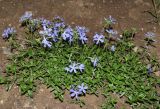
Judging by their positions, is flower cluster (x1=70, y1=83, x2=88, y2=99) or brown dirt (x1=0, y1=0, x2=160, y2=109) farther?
brown dirt (x1=0, y1=0, x2=160, y2=109)

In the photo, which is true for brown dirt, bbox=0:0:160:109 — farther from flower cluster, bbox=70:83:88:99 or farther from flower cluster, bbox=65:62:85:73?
flower cluster, bbox=70:83:88:99

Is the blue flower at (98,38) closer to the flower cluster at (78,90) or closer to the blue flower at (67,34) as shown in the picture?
the blue flower at (67,34)

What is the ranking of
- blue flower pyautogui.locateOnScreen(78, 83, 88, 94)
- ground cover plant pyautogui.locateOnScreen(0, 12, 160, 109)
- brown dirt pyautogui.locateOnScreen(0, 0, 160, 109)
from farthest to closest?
brown dirt pyautogui.locateOnScreen(0, 0, 160, 109) < ground cover plant pyautogui.locateOnScreen(0, 12, 160, 109) < blue flower pyautogui.locateOnScreen(78, 83, 88, 94)

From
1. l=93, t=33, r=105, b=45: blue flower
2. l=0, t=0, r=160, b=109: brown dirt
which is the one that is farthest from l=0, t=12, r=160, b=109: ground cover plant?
l=0, t=0, r=160, b=109: brown dirt

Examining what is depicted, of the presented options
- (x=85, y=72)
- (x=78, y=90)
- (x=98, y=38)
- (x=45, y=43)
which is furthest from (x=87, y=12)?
(x=78, y=90)

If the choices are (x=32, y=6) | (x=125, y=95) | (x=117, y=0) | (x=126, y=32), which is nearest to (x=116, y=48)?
(x=126, y=32)

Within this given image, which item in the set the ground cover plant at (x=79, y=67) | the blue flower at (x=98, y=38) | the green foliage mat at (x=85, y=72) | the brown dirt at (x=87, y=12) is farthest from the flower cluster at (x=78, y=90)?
the brown dirt at (x=87, y=12)

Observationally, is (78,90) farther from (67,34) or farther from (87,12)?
(87,12)

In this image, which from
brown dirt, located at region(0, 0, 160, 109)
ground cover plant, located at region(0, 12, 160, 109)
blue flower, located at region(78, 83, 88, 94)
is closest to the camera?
blue flower, located at region(78, 83, 88, 94)

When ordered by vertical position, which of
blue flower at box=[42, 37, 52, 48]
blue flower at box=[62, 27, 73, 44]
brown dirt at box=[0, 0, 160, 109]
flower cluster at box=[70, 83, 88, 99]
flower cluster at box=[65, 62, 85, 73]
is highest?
brown dirt at box=[0, 0, 160, 109]

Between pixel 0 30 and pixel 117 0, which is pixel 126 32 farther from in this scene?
pixel 0 30
